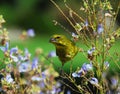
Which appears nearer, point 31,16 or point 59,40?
point 59,40

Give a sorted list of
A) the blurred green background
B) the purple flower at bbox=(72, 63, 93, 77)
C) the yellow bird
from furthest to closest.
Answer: the blurred green background < the yellow bird < the purple flower at bbox=(72, 63, 93, 77)

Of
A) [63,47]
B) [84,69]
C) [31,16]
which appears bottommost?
[84,69]

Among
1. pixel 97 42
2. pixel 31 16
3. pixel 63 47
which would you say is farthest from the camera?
pixel 31 16

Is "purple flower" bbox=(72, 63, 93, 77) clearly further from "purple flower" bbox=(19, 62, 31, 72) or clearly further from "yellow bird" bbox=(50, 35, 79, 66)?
"yellow bird" bbox=(50, 35, 79, 66)

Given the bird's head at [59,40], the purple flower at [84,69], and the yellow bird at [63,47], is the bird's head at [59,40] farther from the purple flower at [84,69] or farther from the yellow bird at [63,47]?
the purple flower at [84,69]

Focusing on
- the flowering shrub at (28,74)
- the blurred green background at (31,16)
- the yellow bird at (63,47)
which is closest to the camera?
the flowering shrub at (28,74)

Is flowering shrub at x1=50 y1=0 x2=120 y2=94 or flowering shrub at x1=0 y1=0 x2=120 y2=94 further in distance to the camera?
flowering shrub at x1=50 y1=0 x2=120 y2=94

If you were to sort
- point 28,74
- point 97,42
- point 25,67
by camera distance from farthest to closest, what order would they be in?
point 97,42 → point 25,67 → point 28,74

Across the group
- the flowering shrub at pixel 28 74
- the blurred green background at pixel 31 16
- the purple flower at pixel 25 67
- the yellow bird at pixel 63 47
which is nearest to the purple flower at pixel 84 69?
the flowering shrub at pixel 28 74

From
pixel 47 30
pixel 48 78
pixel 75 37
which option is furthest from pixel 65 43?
pixel 47 30

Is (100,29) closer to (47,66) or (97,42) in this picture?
(97,42)

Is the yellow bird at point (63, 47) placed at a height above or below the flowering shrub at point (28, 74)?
above

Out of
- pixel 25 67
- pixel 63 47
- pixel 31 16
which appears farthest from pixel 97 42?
pixel 31 16

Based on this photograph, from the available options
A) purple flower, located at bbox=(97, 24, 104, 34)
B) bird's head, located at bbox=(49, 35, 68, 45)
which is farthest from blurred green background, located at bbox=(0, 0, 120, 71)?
purple flower, located at bbox=(97, 24, 104, 34)
